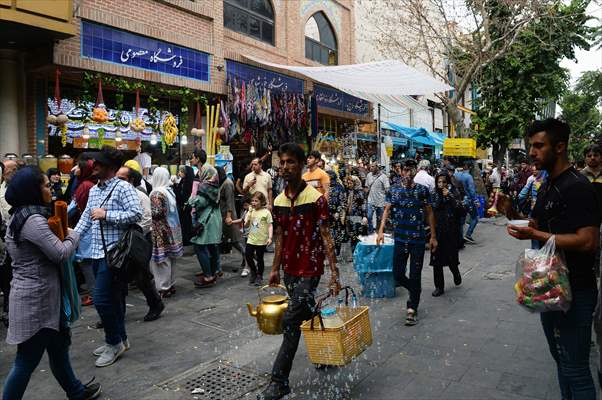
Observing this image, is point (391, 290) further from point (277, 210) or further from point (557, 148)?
point (557, 148)

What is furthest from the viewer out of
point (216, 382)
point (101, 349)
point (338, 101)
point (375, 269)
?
point (338, 101)

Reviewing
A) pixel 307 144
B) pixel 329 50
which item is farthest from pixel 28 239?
pixel 329 50

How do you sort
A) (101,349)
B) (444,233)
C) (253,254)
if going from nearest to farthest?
(101,349) < (444,233) < (253,254)

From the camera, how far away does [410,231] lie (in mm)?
5254

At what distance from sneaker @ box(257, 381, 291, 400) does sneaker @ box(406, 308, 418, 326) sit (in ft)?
6.63

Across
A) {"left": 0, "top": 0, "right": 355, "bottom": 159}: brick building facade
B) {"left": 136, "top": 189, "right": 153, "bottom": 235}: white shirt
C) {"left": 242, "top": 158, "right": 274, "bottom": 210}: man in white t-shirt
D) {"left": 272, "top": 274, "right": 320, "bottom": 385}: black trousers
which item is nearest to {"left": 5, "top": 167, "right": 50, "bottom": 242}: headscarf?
{"left": 272, "top": 274, "right": 320, "bottom": 385}: black trousers

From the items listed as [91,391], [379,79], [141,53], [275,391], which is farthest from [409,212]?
[141,53]

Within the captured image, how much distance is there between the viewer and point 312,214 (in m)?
3.72

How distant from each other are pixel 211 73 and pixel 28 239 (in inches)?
374

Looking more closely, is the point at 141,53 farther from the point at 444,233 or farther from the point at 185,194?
the point at 444,233

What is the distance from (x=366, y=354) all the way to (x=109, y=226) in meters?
2.74

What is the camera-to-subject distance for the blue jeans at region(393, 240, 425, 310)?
5176 mm

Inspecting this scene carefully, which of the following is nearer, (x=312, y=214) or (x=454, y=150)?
(x=312, y=214)

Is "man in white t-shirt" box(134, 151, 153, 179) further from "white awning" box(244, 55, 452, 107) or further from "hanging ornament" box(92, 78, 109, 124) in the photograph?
"white awning" box(244, 55, 452, 107)
